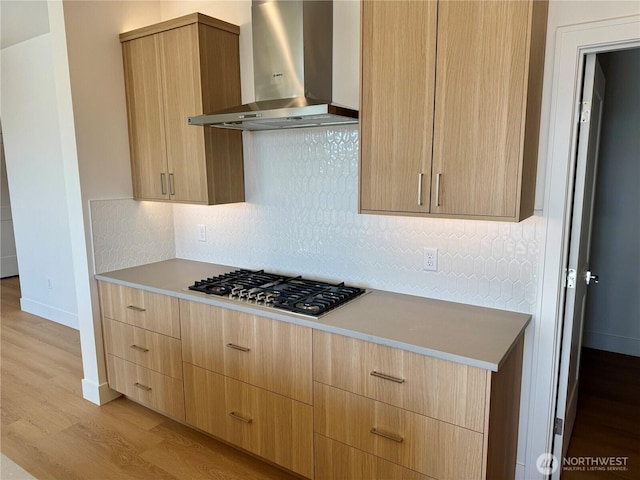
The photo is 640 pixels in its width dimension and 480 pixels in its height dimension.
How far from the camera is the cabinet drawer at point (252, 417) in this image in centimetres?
206

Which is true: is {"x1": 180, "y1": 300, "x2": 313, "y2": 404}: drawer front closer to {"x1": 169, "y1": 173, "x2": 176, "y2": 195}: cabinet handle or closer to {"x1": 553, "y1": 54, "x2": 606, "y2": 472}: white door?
{"x1": 169, "y1": 173, "x2": 176, "y2": 195}: cabinet handle

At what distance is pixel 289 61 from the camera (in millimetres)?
2246

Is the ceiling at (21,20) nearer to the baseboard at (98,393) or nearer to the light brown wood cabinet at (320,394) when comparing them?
the light brown wood cabinet at (320,394)

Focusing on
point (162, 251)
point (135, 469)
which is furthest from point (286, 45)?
point (135, 469)

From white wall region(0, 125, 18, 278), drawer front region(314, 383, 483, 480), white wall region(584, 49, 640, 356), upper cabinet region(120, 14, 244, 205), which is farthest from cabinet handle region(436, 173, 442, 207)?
white wall region(0, 125, 18, 278)

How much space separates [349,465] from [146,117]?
2.36m

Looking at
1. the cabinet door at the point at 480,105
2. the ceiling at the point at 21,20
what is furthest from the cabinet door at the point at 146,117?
the cabinet door at the point at 480,105

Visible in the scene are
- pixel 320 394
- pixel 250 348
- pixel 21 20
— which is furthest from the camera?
pixel 21 20

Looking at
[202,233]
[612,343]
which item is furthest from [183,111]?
[612,343]

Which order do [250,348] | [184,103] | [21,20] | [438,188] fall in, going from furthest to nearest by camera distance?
[21,20] → [184,103] → [250,348] → [438,188]

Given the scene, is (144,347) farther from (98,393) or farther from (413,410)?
(413,410)

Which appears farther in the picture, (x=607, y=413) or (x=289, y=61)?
(x=607, y=413)

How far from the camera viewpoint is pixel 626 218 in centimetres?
340

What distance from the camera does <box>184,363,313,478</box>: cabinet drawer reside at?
2059 mm
